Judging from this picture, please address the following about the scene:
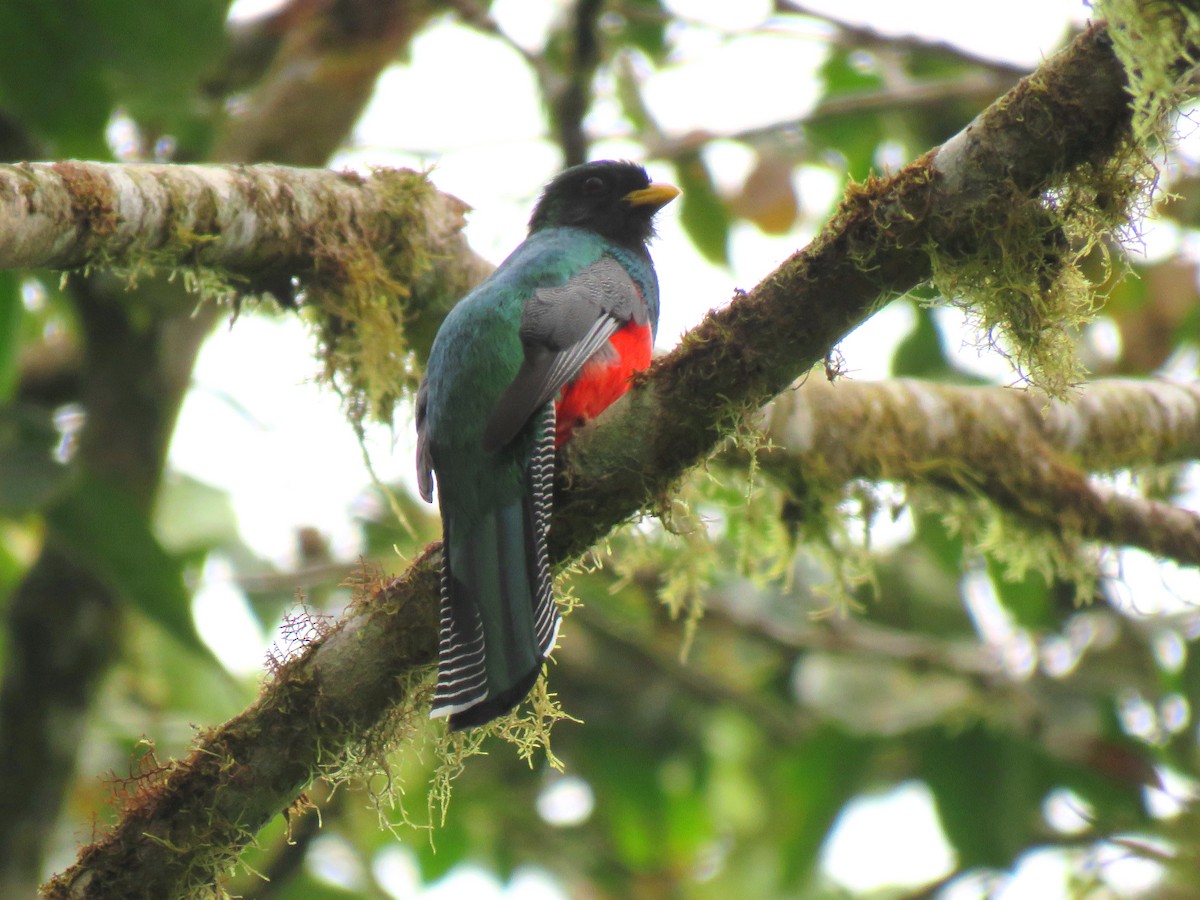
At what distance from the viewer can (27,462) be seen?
4477 mm

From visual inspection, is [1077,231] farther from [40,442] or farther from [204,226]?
[40,442]

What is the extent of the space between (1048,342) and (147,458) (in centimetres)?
389

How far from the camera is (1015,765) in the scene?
5590 millimetres

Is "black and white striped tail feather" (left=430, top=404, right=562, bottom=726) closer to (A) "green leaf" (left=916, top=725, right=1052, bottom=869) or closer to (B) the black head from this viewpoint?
(B) the black head

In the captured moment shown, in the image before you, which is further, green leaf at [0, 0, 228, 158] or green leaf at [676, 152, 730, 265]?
green leaf at [676, 152, 730, 265]

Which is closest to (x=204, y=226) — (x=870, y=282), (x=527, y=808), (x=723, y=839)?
(x=870, y=282)

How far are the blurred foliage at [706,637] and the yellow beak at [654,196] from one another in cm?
100

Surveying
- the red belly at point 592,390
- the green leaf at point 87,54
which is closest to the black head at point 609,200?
the red belly at point 592,390

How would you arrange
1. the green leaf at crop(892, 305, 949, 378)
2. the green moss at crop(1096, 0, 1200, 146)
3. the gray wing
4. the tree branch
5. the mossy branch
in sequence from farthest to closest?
the green leaf at crop(892, 305, 949, 378) → the mossy branch → the gray wing → the tree branch → the green moss at crop(1096, 0, 1200, 146)

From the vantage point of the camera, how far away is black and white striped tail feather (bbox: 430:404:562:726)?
9.08 ft

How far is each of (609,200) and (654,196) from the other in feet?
0.62

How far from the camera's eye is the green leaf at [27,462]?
433cm

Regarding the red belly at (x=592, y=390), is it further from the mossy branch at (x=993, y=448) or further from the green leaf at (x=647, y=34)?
the green leaf at (x=647, y=34)

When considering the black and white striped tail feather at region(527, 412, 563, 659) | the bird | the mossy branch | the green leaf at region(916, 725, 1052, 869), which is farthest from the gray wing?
the green leaf at region(916, 725, 1052, 869)
